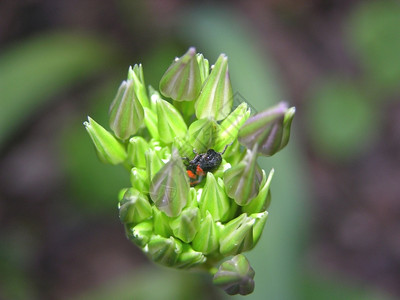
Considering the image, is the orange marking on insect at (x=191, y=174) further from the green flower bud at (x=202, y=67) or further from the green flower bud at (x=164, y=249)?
the green flower bud at (x=202, y=67)

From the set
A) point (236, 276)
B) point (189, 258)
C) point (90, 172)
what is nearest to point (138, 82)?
point (189, 258)

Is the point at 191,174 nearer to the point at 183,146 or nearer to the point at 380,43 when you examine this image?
the point at 183,146

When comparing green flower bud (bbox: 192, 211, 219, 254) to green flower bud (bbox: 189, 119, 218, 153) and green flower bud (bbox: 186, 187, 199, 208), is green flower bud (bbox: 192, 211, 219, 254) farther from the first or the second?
green flower bud (bbox: 189, 119, 218, 153)

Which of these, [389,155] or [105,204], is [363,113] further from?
[105,204]

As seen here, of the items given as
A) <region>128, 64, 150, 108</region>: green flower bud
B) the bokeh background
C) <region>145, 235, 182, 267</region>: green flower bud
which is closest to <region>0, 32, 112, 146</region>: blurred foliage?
the bokeh background

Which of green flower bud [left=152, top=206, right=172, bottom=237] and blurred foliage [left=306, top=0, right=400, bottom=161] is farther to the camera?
blurred foliage [left=306, top=0, right=400, bottom=161]

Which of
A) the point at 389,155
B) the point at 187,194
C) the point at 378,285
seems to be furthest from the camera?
the point at 389,155

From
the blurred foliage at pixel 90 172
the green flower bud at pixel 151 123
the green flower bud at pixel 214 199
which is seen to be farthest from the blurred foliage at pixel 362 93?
the green flower bud at pixel 214 199

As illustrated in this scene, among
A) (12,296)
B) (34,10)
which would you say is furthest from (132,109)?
(34,10)
